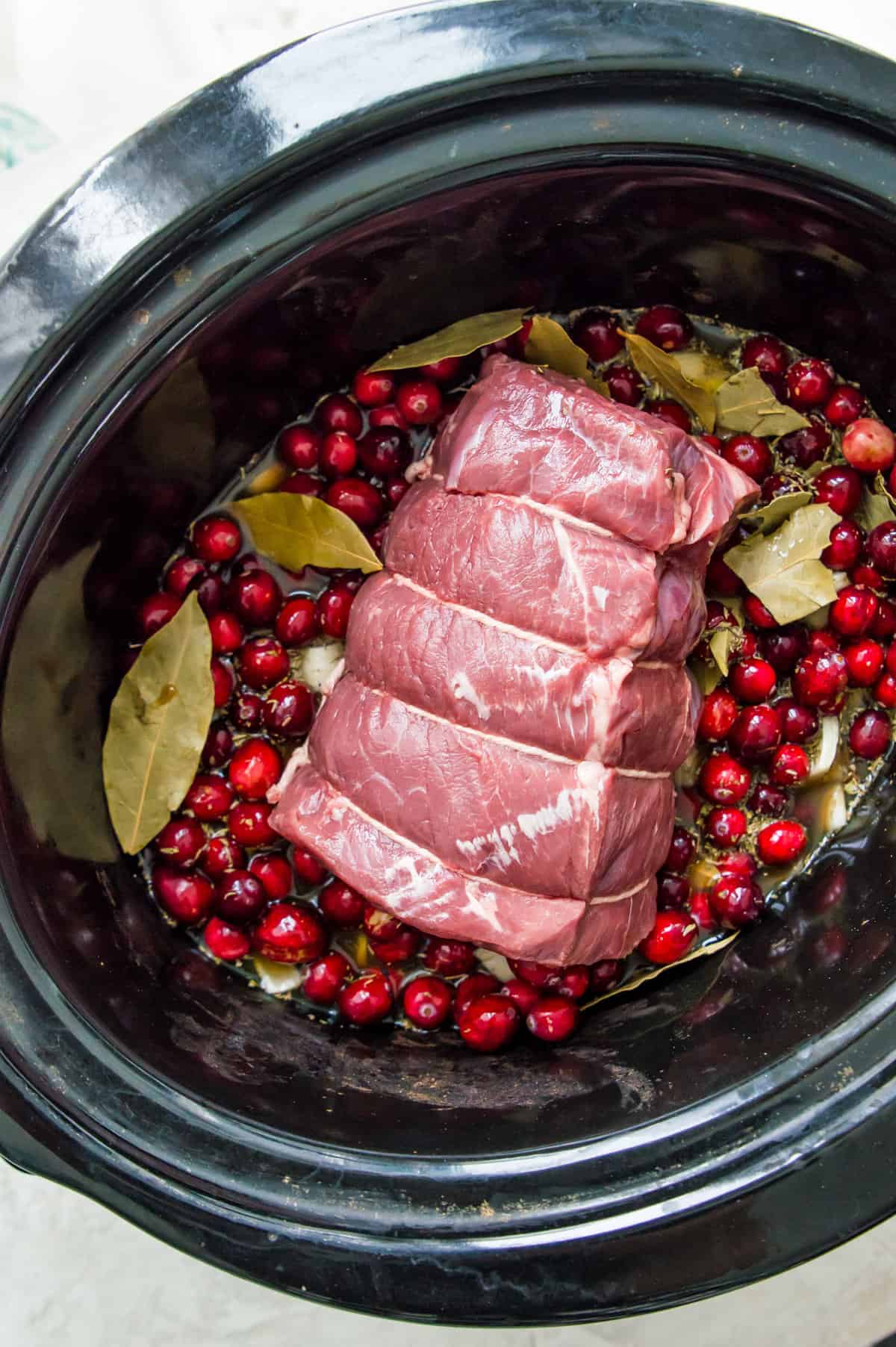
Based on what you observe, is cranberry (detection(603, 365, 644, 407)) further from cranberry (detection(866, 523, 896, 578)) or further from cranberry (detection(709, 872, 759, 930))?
cranberry (detection(709, 872, 759, 930))

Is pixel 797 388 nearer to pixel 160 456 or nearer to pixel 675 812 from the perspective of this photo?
pixel 675 812

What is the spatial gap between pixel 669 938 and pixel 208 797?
0.90 meters

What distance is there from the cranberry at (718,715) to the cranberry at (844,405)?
561 mm

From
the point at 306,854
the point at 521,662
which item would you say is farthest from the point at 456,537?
the point at 306,854

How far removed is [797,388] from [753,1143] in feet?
4.41

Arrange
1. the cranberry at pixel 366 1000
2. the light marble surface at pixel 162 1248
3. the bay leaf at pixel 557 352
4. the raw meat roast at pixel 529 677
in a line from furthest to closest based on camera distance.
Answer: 1. the light marble surface at pixel 162 1248
2. the cranberry at pixel 366 1000
3. the bay leaf at pixel 557 352
4. the raw meat roast at pixel 529 677

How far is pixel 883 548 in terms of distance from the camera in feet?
7.16

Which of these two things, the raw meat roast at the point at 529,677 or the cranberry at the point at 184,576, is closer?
the raw meat roast at the point at 529,677

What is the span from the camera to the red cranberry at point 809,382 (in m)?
2.19

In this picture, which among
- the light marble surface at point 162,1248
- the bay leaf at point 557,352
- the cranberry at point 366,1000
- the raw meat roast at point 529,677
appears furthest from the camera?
the light marble surface at point 162,1248

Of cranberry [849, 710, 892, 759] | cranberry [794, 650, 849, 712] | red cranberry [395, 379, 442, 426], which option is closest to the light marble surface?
red cranberry [395, 379, 442, 426]

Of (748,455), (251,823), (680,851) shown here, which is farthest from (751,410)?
(251,823)

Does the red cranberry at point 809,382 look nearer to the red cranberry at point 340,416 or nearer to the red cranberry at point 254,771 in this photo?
the red cranberry at point 340,416

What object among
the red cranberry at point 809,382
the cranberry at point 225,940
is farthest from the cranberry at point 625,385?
the cranberry at point 225,940
